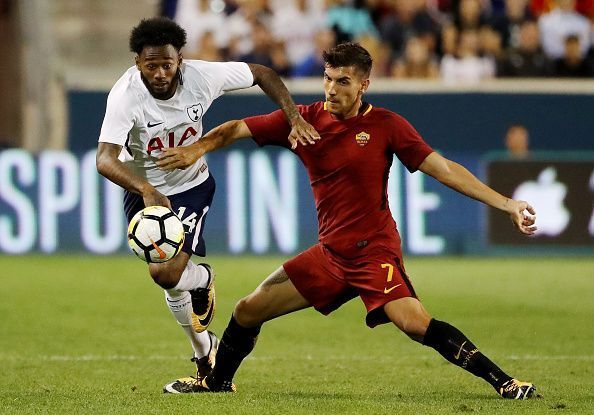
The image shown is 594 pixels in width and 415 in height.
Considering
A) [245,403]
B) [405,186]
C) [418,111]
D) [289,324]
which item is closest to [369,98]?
[418,111]

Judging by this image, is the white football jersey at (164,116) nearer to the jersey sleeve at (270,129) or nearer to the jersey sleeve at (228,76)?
the jersey sleeve at (228,76)

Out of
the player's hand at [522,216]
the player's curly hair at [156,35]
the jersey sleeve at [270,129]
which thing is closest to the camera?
the player's hand at [522,216]

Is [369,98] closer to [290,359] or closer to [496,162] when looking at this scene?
[496,162]

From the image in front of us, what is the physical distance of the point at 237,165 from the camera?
1591 cm

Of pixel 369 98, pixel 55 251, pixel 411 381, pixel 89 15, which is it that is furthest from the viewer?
pixel 89 15

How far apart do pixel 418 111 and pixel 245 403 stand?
39.2 ft

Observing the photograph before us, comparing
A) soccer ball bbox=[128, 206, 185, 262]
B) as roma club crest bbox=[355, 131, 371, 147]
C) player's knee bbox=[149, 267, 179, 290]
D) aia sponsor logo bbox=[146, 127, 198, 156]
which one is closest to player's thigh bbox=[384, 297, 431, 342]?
as roma club crest bbox=[355, 131, 371, 147]

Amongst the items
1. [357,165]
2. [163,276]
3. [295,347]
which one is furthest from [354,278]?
[295,347]

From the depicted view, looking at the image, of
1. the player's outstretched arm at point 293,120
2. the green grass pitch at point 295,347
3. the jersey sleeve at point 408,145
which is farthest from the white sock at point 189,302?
the jersey sleeve at point 408,145

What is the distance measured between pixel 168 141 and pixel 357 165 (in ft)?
3.81

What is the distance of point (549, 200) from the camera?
52.7 feet

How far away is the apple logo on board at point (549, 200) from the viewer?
16.0 metres

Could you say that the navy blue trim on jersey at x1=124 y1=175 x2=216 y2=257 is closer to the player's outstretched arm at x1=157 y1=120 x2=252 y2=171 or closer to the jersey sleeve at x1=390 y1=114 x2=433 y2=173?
the player's outstretched arm at x1=157 y1=120 x2=252 y2=171

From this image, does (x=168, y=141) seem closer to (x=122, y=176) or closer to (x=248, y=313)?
(x=122, y=176)
